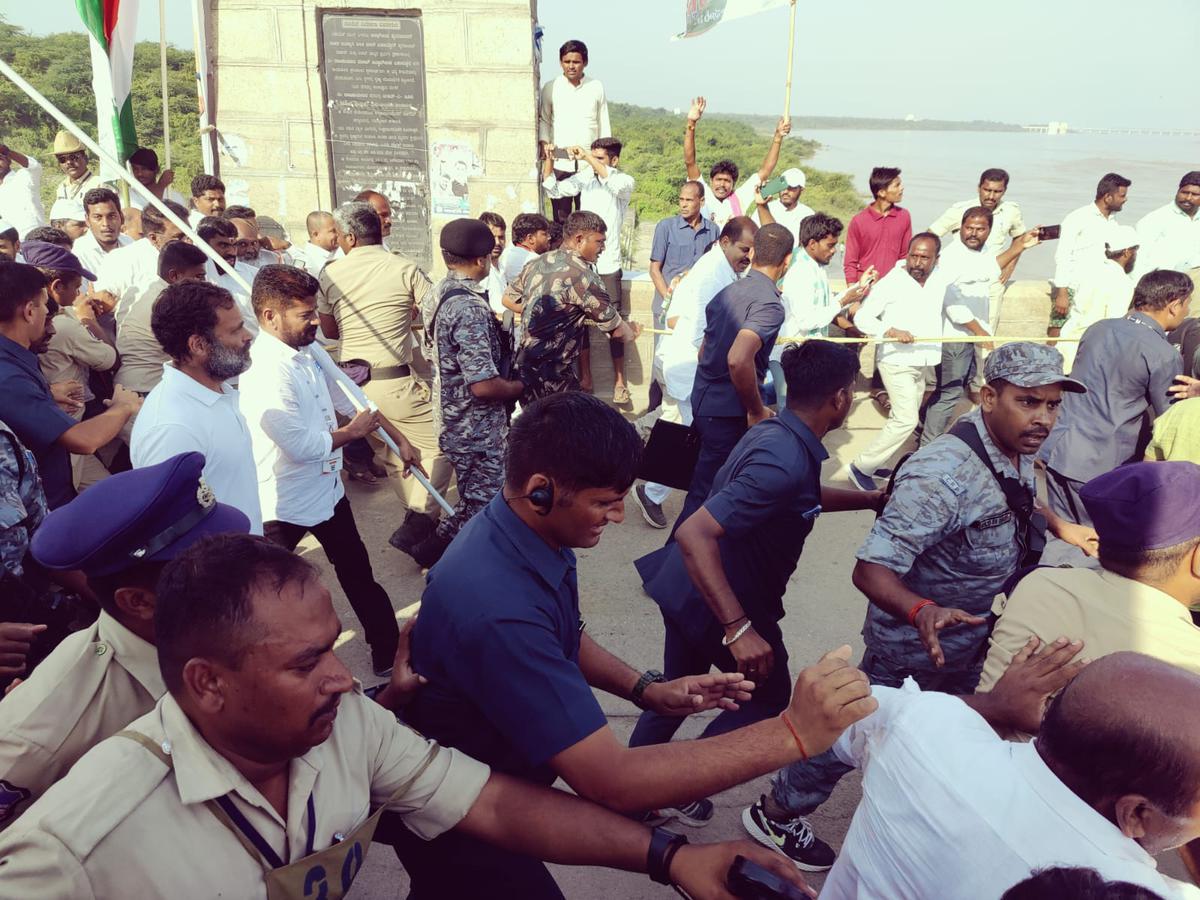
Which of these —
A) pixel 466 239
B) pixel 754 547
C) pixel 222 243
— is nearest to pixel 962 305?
pixel 466 239

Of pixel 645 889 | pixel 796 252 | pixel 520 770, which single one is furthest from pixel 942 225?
pixel 520 770

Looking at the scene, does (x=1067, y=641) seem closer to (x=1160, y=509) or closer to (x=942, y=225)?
(x=1160, y=509)

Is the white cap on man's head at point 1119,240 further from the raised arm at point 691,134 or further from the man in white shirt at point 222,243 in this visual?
the man in white shirt at point 222,243

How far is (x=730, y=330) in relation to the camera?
4.77 metres

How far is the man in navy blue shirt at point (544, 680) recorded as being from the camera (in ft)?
5.56

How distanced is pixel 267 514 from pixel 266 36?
613cm

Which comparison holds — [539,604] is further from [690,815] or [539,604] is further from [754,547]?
[690,815]

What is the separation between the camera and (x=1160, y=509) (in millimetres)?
2242

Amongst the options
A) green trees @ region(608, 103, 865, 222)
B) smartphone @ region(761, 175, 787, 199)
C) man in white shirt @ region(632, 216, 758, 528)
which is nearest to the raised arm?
smartphone @ region(761, 175, 787, 199)

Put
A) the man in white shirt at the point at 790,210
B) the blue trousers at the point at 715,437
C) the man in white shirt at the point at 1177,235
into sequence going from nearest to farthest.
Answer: the blue trousers at the point at 715,437 < the man in white shirt at the point at 1177,235 < the man in white shirt at the point at 790,210

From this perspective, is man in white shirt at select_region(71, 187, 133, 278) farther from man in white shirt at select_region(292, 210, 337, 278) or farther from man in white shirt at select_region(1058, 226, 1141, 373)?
man in white shirt at select_region(1058, 226, 1141, 373)

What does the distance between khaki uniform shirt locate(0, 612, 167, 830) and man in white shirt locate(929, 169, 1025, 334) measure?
7.46 metres

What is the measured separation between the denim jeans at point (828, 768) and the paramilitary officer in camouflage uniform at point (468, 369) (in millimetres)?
2286

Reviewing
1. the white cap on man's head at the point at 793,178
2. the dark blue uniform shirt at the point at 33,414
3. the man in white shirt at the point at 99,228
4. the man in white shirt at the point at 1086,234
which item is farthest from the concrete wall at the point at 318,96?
the dark blue uniform shirt at the point at 33,414
